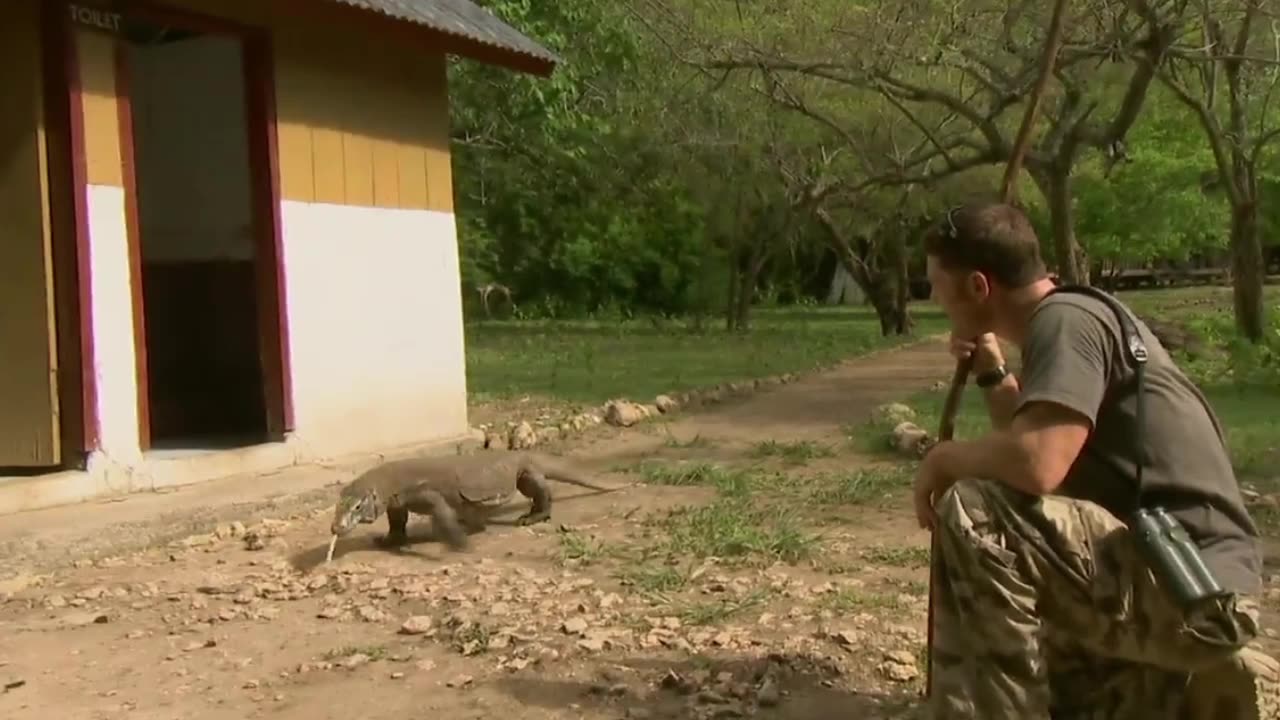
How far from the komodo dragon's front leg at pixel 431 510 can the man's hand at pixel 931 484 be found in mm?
3722

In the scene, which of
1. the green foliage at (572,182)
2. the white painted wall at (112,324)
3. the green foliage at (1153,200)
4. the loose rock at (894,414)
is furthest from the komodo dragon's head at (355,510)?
the green foliage at (1153,200)

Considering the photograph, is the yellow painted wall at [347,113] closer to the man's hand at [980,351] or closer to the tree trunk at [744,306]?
the man's hand at [980,351]

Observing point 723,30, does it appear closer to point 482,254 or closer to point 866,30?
point 866,30

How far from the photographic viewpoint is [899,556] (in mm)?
6434

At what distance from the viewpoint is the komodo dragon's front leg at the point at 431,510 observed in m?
6.97

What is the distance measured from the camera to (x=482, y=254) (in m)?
35.0

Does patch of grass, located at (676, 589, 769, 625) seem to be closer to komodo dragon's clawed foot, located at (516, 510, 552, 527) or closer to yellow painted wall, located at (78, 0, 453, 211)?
komodo dragon's clawed foot, located at (516, 510, 552, 527)

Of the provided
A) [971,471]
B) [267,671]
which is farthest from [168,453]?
[971,471]

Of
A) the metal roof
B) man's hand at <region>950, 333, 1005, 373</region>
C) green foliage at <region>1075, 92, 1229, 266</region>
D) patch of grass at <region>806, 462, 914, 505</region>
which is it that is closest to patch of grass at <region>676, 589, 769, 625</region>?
man's hand at <region>950, 333, 1005, 373</region>

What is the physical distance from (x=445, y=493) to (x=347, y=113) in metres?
3.45

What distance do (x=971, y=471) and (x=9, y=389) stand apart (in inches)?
233

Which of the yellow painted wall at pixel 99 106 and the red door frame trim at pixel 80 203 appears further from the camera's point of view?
the yellow painted wall at pixel 99 106

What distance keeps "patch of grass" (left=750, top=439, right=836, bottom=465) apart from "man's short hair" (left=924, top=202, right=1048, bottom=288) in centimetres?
622

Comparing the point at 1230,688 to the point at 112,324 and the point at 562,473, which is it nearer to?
the point at 562,473
